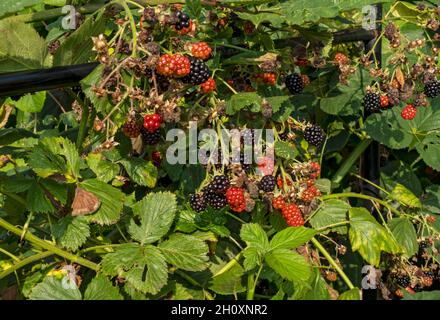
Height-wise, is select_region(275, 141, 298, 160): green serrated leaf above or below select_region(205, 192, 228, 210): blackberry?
above

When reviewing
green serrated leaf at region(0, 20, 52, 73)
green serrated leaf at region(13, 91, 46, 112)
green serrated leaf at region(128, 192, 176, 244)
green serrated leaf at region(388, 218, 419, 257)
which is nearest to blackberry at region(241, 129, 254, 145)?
green serrated leaf at region(128, 192, 176, 244)

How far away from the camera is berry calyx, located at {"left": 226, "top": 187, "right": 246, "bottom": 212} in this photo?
1.80 meters

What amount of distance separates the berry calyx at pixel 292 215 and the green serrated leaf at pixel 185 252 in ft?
0.91

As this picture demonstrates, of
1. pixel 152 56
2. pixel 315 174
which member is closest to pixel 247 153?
pixel 315 174

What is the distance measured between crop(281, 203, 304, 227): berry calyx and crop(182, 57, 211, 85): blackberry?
0.48m

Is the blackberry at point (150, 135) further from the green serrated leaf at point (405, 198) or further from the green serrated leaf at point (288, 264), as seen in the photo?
the green serrated leaf at point (405, 198)

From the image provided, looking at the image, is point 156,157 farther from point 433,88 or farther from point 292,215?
point 433,88

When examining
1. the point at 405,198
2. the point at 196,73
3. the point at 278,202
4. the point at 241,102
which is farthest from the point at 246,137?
the point at 405,198

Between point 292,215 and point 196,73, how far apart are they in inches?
20.6

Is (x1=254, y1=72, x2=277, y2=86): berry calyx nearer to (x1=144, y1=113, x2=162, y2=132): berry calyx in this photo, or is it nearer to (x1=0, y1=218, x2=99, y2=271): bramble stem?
(x1=144, y1=113, x2=162, y2=132): berry calyx

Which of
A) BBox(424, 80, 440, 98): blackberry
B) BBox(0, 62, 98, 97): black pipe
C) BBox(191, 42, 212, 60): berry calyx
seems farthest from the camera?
BBox(424, 80, 440, 98): blackberry

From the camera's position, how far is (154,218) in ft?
5.95

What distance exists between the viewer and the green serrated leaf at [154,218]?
1789mm

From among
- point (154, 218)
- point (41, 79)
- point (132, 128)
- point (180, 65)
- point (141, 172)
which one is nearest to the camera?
point (41, 79)
